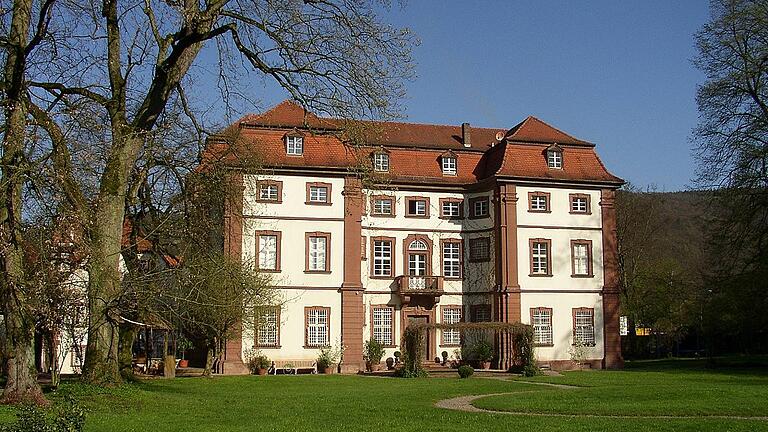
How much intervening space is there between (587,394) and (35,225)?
13.3m

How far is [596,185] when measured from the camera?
129ft

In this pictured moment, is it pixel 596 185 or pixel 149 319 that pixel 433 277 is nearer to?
pixel 596 185

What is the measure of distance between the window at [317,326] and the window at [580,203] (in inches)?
478

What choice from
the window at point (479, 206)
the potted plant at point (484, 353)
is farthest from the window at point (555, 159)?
the potted plant at point (484, 353)

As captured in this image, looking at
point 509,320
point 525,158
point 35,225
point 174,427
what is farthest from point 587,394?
point 525,158

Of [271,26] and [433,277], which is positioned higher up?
[271,26]

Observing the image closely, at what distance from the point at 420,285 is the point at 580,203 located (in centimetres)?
828

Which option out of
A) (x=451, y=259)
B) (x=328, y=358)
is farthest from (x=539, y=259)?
(x=328, y=358)

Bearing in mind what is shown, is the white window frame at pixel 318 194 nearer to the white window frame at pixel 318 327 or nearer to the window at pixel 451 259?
the white window frame at pixel 318 327

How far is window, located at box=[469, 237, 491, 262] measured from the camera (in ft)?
128

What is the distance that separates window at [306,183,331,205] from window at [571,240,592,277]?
1131 cm

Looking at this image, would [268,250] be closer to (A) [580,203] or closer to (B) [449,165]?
(B) [449,165]

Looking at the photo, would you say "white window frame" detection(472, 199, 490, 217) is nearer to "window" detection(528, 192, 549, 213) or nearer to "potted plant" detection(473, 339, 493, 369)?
"window" detection(528, 192, 549, 213)

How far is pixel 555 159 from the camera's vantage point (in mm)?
39531
